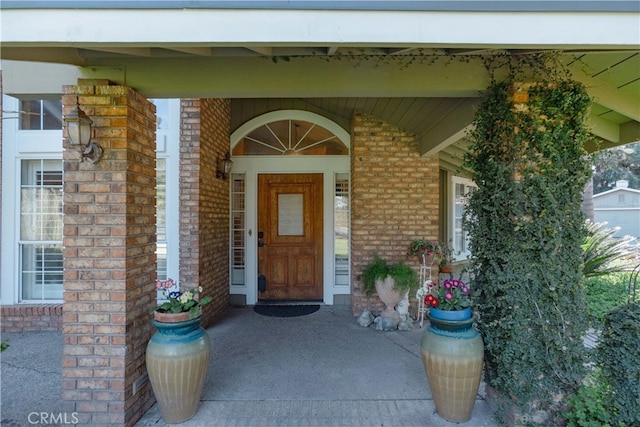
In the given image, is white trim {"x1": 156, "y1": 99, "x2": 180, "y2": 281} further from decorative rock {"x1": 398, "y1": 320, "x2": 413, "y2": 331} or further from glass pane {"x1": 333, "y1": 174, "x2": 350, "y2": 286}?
decorative rock {"x1": 398, "y1": 320, "x2": 413, "y2": 331}

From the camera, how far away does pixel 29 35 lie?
1482mm

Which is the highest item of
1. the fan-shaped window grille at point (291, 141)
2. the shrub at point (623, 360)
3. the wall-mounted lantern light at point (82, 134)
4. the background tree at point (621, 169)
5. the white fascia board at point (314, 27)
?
the background tree at point (621, 169)

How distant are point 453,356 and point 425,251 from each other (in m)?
2.08

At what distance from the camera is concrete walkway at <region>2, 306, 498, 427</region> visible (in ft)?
7.36

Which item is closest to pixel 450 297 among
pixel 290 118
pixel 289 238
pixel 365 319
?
pixel 365 319

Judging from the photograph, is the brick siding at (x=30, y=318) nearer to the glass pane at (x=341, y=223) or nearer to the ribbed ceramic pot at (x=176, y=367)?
the ribbed ceramic pot at (x=176, y=367)

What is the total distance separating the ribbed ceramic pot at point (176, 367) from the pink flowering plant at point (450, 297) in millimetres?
1656

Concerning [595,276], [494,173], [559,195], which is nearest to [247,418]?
[494,173]

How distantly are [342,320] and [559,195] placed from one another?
2943mm

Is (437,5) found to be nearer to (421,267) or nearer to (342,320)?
(421,267)

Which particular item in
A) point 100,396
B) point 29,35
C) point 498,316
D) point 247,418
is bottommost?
point 247,418

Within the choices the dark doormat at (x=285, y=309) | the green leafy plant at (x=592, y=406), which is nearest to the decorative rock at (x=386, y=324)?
the dark doormat at (x=285, y=309)

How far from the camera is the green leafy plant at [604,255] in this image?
5156 millimetres

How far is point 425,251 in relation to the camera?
13.4ft
